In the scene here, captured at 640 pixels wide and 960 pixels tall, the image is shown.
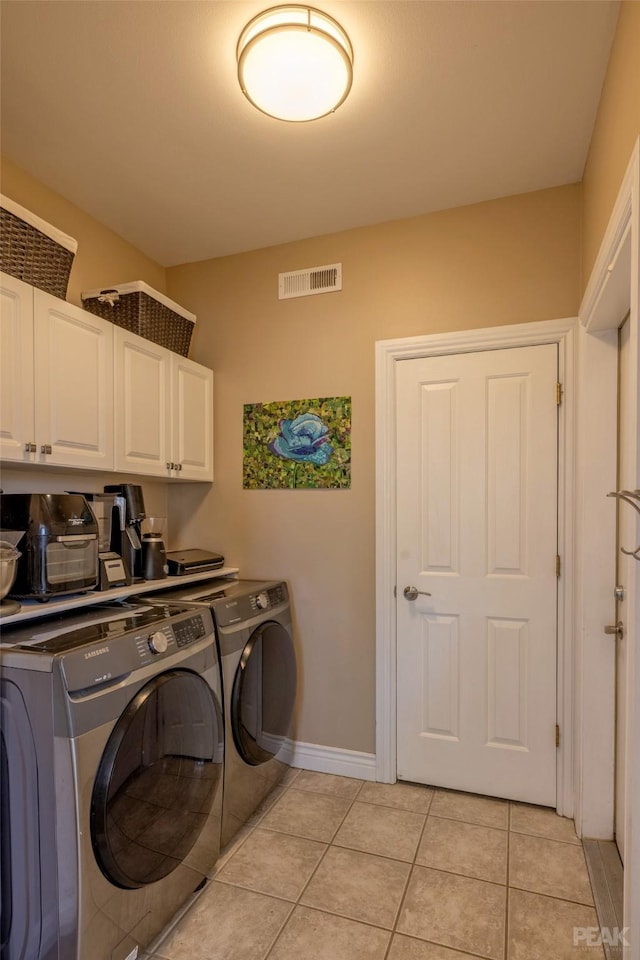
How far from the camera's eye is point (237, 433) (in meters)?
2.77

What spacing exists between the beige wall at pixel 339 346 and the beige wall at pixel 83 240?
0.32 m

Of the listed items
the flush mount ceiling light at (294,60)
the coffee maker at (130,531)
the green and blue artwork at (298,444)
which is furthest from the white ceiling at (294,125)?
the coffee maker at (130,531)

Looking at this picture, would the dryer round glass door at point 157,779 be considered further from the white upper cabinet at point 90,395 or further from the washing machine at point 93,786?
the white upper cabinet at point 90,395

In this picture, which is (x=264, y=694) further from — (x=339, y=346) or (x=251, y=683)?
(x=339, y=346)

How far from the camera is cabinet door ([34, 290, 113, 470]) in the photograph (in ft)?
5.92

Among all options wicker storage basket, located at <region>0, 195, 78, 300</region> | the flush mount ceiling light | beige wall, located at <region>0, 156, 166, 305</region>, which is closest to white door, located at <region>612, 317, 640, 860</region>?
the flush mount ceiling light

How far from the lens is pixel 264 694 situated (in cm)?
220

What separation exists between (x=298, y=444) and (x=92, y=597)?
4.03ft

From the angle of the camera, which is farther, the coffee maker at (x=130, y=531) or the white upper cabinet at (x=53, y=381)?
the coffee maker at (x=130, y=531)

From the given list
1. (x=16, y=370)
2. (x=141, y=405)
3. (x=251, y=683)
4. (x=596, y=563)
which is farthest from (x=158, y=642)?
(x=596, y=563)

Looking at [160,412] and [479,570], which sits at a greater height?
[160,412]

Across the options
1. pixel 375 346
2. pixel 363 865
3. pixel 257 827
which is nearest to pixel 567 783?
pixel 363 865

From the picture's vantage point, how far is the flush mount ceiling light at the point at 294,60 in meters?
1.41

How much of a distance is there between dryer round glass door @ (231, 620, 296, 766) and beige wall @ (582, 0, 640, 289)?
6.58 ft
